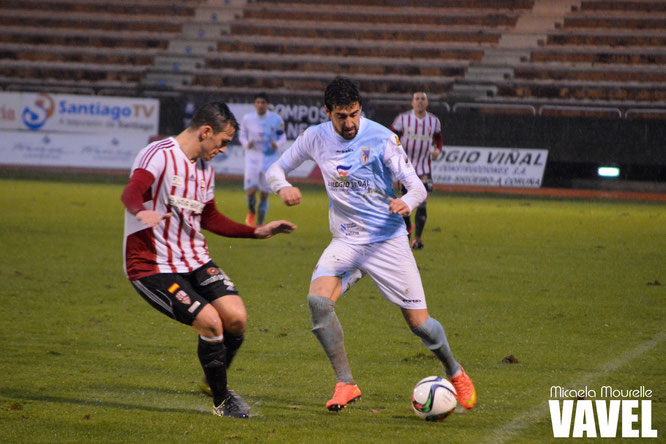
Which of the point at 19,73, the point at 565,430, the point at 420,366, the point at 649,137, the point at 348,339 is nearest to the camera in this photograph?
the point at 565,430

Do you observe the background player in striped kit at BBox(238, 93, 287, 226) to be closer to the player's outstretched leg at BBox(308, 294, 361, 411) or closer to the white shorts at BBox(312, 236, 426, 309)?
the white shorts at BBox(312, 236, 426, 309)

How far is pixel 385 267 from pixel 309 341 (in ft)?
5.96

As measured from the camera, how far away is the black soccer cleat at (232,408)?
16.2 feet

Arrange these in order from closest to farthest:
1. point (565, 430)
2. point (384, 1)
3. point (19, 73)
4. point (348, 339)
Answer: point (565, 430) < point (348, 339) < point (19, 73) < point (384, 1)

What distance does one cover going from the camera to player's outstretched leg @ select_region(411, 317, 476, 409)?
16.8 ft

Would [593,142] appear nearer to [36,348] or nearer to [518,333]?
[518,333]

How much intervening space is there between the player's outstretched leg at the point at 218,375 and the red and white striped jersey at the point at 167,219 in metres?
0.46

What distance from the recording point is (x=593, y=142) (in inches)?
853

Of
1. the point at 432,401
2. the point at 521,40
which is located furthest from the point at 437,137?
the point at 521,40

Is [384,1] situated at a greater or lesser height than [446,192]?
greater

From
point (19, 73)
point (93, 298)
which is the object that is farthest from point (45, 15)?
point (93, 298)

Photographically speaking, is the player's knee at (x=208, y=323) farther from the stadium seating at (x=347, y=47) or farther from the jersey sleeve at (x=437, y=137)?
the stadium seating at (x=347, y=47)

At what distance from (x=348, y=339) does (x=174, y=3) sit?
2897cm

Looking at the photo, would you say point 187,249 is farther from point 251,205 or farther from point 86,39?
point 86,39
